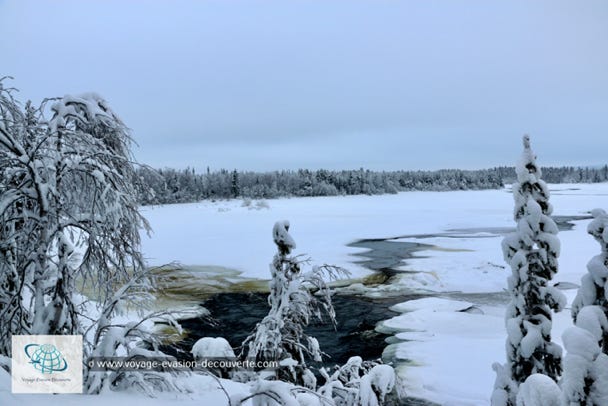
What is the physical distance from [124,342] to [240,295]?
40.5ft

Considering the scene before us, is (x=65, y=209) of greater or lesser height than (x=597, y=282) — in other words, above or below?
above

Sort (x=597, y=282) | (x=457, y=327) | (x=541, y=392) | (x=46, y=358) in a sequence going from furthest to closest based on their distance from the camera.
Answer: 1. (x=457, y=327)
2. (x=46, y=358)
3. (x=597, y=282)
4. (x=541, y=392)

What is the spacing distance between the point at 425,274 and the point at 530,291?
542 inches

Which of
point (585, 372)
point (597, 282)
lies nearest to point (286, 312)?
point (597, 282)

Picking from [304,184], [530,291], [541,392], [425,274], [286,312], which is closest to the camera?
[541,392]

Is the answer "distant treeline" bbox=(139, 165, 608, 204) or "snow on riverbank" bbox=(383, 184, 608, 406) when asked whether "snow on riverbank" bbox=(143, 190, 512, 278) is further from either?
"distant treeline" bbox=(139, 165, 608, 204)

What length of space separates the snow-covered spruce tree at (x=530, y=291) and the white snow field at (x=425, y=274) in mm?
3308

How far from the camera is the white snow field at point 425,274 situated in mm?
8719

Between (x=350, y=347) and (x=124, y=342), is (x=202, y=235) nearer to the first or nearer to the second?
(x=350, y=347)

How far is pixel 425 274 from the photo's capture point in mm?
18531

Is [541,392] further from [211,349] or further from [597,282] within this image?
[211,349]

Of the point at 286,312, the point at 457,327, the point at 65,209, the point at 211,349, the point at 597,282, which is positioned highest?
the point at 65,209

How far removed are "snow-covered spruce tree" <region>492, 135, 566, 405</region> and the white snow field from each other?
3308mm

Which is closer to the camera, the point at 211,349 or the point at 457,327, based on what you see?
the point at 211,349
